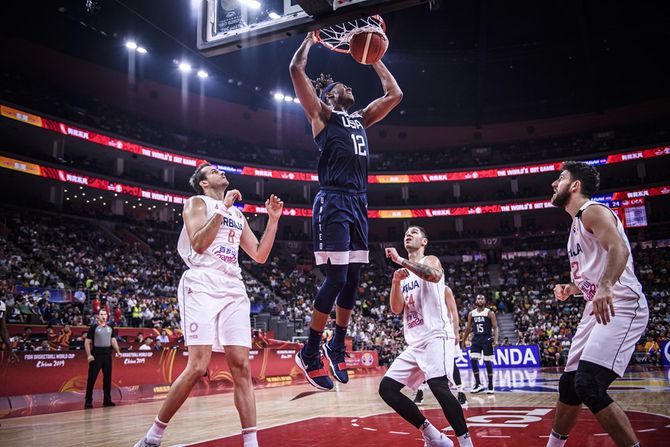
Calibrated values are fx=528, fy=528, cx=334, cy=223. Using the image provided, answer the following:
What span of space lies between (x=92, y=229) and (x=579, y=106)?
32971 mm

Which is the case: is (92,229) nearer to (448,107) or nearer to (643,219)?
(448,107)

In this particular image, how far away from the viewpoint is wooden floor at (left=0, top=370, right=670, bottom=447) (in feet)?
21.2

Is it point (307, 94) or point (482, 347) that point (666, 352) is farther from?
point (307, 94)

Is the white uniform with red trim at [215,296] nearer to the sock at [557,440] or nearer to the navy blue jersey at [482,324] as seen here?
the sock at [557,440]

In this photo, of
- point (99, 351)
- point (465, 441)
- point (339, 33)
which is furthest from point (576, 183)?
point (99, 351)

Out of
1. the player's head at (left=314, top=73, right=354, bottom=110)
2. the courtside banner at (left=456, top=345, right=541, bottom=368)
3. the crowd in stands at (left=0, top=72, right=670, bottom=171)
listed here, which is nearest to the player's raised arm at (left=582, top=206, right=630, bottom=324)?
the player's head at (left=314, top=73, right=354, bottom=110)

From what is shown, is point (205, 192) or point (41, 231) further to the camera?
point (41, 231)

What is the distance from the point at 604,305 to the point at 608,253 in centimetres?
43

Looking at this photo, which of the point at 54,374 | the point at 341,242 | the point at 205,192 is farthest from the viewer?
the point at 54,374

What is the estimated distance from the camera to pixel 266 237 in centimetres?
529

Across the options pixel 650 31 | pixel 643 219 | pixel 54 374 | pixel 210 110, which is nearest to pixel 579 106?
pixel 650 31

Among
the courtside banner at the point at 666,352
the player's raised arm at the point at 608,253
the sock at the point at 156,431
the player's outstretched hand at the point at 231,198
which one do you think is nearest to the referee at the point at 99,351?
the sock at the point at 156,431

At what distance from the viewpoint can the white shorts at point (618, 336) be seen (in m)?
3.80

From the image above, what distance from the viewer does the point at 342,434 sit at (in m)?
6.43
